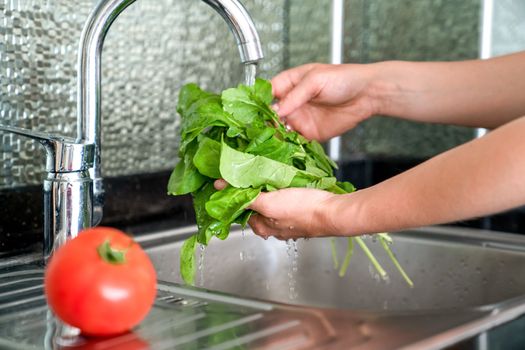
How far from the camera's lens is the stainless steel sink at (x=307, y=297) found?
3.03 ft

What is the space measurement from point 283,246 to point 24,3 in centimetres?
63

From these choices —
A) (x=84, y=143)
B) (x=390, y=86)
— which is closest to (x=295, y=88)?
(x=390, y=86)

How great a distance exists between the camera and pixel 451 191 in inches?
39.1

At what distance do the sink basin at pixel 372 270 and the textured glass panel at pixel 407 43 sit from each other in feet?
1.40

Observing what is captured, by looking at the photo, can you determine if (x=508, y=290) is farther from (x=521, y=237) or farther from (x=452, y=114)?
(x=452, y=114)

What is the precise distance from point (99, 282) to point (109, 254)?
0.03m

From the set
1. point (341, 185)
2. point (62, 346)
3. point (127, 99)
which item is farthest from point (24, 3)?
point (62, 346)

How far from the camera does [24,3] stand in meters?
1.38

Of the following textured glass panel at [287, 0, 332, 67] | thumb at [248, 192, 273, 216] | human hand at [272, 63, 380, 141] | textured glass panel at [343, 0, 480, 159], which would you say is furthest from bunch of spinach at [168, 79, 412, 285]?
textured glass panel at [343, 0, 480, 159]

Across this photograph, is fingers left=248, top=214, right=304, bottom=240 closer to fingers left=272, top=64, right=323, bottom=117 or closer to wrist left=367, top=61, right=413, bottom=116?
fingers left=272, top=64, right=323, bottom=117

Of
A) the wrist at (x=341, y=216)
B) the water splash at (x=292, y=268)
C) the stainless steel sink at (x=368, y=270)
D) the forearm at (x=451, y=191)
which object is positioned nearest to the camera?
the forearm at (x=451, y=191)

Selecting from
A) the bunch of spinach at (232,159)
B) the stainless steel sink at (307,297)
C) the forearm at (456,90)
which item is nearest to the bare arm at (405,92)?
the forearm at (456,90)

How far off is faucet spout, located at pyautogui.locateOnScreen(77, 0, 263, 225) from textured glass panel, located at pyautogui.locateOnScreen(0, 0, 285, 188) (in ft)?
0.87

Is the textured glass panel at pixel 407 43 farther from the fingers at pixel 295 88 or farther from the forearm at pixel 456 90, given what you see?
the fingers at pixel 295 88
